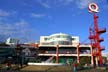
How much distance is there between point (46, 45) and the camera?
10956 centimetres

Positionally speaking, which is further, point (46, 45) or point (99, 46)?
point (46, 45)

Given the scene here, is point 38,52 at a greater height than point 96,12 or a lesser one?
lesser

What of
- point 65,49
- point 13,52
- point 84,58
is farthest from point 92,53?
point 13,52

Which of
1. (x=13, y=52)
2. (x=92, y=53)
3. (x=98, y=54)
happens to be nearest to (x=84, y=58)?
(x=92, y=53)

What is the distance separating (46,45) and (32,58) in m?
8.26

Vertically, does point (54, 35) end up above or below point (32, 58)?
above

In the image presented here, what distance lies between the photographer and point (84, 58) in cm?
10700

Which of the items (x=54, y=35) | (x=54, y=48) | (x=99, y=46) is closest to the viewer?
(x=99, y=46)

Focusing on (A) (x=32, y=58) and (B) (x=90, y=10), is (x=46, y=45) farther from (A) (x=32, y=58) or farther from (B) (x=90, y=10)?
(B) (x=90, y=10)

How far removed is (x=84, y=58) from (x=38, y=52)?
19.7 metres

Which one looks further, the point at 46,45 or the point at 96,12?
the point at 46,45

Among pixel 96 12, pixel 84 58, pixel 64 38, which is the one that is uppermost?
pixel 96 12

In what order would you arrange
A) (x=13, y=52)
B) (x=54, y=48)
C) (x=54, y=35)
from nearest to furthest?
(x=13, y=52), (x=54, y=48), (x=54, y=35)

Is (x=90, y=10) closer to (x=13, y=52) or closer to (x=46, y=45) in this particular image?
(x=46, y=45)
